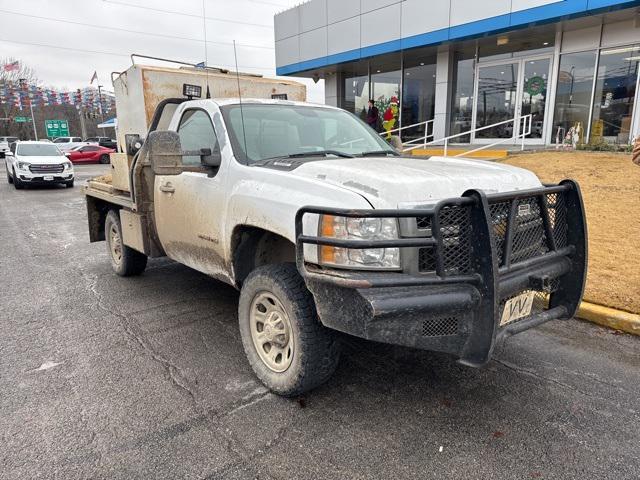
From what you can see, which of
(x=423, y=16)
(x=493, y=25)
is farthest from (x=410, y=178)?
(x=423, y=16)

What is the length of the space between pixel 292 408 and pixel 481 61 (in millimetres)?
15764

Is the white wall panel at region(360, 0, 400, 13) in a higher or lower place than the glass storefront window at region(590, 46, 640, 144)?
higher

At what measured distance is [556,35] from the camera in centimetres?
1356

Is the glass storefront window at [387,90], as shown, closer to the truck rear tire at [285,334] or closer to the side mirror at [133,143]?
the side mirror at [133,143]

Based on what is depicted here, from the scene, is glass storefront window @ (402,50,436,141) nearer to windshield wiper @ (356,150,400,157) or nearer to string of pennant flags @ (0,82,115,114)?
windshield wiper @ (356,150,400,157)

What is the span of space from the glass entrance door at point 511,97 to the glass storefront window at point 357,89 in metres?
5.54

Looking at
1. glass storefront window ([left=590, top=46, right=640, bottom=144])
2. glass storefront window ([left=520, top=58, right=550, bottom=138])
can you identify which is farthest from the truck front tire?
glass storefront window ([left=590, top=46, right=640, bottom=144])

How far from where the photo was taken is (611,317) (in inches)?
164

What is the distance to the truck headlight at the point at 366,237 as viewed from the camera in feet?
8.24

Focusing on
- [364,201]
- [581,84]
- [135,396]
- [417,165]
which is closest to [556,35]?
[581,84]

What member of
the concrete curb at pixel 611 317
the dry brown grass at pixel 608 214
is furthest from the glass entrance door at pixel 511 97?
the concrete curb at pixel 611 317

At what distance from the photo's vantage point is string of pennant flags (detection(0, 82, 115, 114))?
205 ft

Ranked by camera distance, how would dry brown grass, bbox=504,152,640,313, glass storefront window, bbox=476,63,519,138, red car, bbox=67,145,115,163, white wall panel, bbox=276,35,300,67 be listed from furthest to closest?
red car, bbox=67,145,115,163 → white wall panel, bbox=276,35,300,67 → glass storefront window, bbox=476,63,519,138 → dry brown grass, bbox=504,152,640,313

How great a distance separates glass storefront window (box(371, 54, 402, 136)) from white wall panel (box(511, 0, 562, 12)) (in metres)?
5.93
